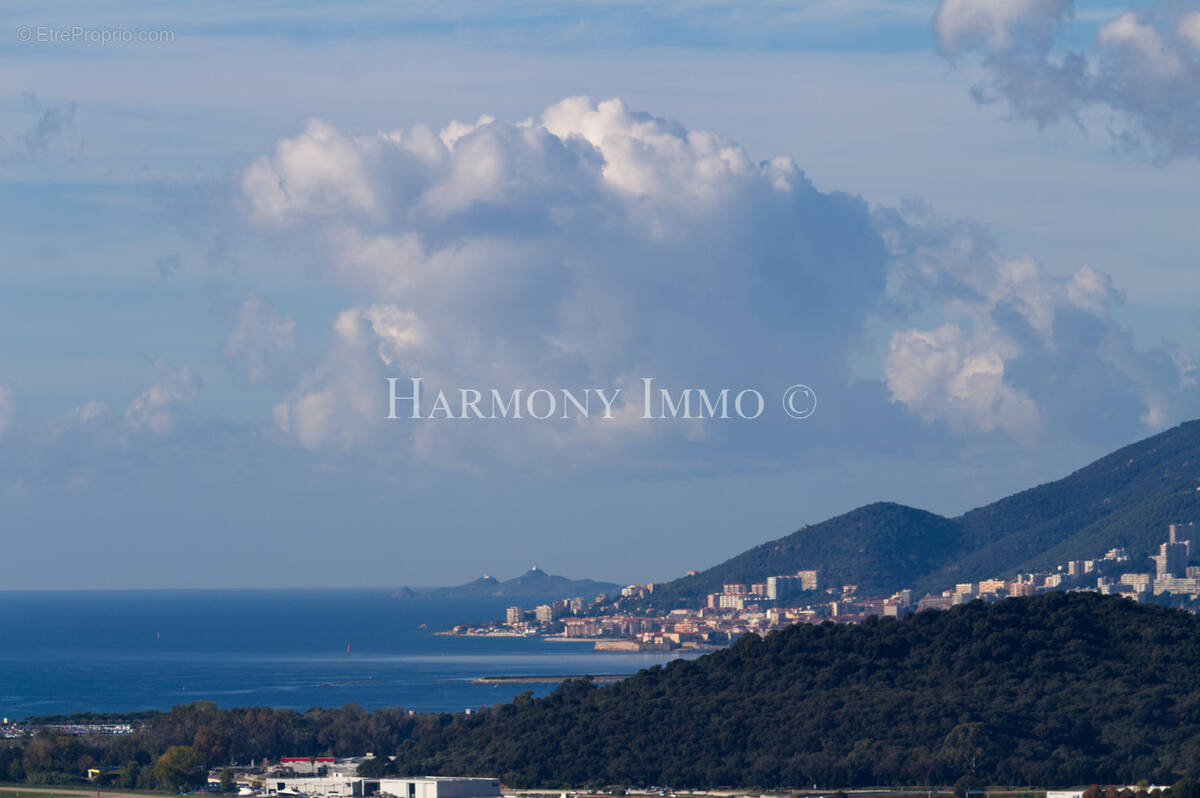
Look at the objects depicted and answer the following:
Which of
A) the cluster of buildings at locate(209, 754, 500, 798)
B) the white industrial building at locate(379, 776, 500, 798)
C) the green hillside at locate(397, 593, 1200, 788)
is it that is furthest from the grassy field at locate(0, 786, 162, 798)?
the green hillside at locate(397, 593, 1200, 788)

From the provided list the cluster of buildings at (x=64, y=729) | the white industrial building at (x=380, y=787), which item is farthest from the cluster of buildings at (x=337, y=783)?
the cluster of buildings at (x=64, y=729)

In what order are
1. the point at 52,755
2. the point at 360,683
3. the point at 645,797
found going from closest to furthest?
the point at 645,797, the point at 52,755, the point at 360,683

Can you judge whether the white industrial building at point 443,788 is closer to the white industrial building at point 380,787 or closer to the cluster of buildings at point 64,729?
the white industrial building at point 380,787

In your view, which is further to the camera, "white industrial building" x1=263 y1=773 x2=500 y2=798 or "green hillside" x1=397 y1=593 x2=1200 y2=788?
"green hillside" x1=397 y1=593 x2=1200 y2=788

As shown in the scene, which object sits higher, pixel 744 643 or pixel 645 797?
pixel 744 643

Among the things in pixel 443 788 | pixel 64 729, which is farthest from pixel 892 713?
pixel 64 729

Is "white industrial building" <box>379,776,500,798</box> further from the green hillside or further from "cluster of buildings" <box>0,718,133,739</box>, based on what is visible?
"cluster of buildings" <box>0,718,133,739</box>

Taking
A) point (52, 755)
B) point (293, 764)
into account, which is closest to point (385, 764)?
point (293, 764)

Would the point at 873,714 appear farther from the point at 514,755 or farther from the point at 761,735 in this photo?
the point at 514,755
